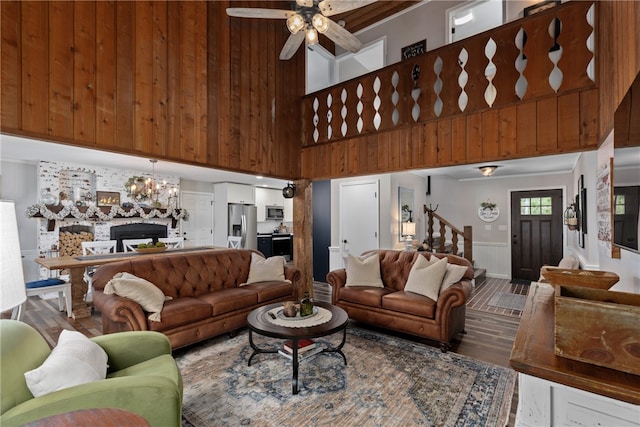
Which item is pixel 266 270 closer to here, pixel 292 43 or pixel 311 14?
pixel 292 43

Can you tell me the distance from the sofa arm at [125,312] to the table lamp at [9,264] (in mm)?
1808

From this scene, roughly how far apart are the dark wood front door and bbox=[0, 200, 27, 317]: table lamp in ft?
25.3

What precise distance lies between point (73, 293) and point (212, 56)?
12.5 ft

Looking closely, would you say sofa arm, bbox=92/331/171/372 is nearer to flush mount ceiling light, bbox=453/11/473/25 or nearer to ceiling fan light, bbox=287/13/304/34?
ceiling fan light, bbox=287/13/304/34

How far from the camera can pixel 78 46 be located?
2516 mm

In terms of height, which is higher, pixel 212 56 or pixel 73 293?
pixel 212 56

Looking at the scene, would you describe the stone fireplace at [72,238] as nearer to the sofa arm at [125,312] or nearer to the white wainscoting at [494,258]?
the sofa arm at [125,312]

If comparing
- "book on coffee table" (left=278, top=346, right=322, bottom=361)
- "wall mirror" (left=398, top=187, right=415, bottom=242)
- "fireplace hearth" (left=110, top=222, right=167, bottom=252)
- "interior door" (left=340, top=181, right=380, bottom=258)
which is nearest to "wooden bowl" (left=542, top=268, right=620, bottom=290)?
"book on coffee table" (left=278, top=346, right=322, bottom=361)

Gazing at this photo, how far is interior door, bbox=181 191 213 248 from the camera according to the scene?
7559 mm

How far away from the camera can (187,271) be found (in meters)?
3.64

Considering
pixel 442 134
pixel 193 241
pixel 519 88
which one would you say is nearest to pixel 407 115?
pixel 442 134

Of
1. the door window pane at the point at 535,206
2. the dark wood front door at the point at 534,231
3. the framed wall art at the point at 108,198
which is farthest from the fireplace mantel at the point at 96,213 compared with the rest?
the door window pane at the point at 535,206

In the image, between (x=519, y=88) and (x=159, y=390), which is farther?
(x=519, y=88)

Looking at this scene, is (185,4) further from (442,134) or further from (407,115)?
(442,134)
